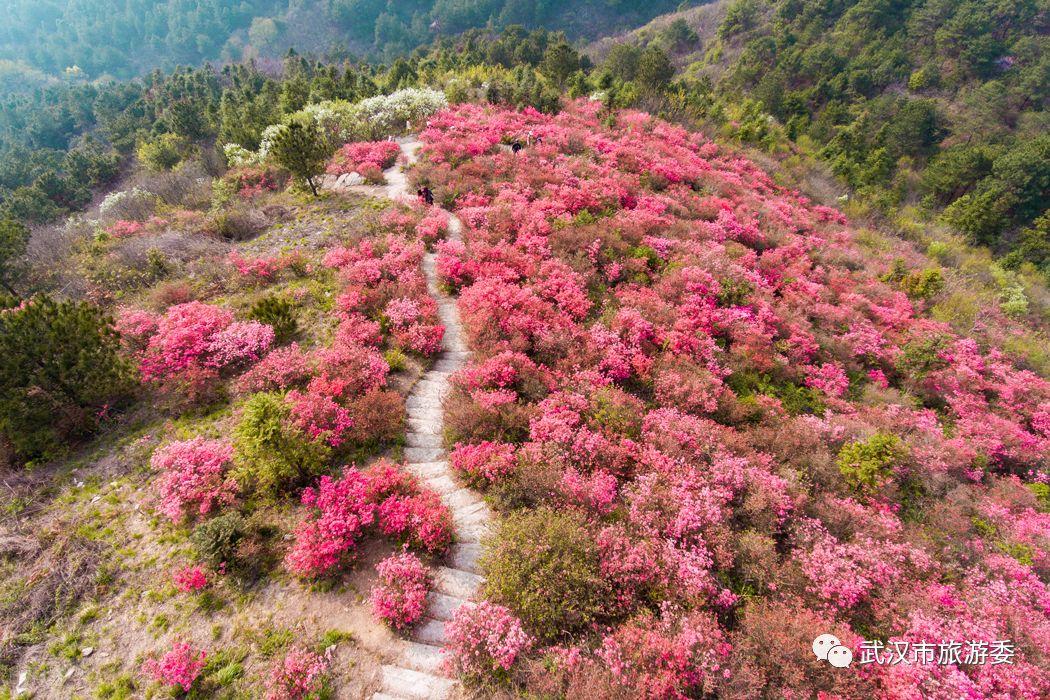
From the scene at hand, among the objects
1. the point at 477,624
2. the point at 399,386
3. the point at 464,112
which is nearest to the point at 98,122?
the point at 464,112

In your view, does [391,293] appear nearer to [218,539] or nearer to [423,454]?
[423,454]

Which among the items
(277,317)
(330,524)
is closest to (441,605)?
(330,524)

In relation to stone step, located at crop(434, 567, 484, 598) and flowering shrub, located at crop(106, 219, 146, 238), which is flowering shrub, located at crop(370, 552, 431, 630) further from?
flowering shrub, located at crop(106, 219, 146, 238)

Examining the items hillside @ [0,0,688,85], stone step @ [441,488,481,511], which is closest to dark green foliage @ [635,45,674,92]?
stone step @ [441,488,481,511]

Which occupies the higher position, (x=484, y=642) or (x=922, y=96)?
(x=922, y=96)

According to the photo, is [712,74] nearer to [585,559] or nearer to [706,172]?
[706,172]

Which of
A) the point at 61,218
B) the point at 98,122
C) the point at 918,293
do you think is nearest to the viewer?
the point at 918,293

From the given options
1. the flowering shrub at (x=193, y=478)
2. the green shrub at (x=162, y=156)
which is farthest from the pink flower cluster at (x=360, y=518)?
the green shrub at (x=162, y=156)
